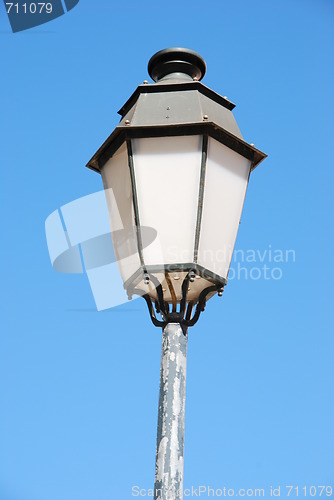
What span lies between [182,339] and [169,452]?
1.65 ft

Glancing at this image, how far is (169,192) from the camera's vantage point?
→ 3.01 metres

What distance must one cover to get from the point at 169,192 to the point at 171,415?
93 centimetres

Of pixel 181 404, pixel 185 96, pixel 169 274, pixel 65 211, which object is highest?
pixel 185 96

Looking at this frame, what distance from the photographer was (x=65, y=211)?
11.9 feet

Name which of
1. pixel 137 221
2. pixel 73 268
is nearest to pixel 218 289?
pixel 137 221

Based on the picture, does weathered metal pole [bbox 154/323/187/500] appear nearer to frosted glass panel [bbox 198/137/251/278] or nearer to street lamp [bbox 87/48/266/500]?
street lamp [bbox 87/48/266/500]

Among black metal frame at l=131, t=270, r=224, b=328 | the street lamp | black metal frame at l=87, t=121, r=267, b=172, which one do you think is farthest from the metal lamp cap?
black metal frame at l=131, t=270, r=224, b=328

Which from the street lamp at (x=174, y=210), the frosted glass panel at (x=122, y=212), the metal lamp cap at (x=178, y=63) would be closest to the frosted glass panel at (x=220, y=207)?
the street lamp at (x=174, y=210)

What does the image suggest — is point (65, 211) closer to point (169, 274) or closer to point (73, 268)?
point (73, 268)

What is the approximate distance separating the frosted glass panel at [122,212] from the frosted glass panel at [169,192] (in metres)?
0.07

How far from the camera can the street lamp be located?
292 cm

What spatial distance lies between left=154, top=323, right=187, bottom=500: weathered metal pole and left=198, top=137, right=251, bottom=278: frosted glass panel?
34 centimetres

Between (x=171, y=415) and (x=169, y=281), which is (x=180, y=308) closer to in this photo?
(x=169, y=281)

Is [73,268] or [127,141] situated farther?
[73,268]
